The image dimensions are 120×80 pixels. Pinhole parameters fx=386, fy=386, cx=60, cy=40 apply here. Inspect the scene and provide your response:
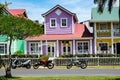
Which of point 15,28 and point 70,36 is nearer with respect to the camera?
point 15,28

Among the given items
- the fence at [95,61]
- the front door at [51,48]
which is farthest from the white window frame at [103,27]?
the fence at [95,61]

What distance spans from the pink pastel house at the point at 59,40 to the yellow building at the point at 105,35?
1.07 meters

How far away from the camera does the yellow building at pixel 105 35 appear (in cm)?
5147

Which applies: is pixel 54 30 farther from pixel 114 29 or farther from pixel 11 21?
pixel 11 21

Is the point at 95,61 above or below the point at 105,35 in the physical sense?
below

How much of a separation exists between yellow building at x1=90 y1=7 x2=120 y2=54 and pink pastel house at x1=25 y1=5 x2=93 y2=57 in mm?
1074

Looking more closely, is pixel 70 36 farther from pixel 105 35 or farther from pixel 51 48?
pixel 105 35

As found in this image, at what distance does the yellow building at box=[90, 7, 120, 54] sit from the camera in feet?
169

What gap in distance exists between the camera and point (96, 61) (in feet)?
139

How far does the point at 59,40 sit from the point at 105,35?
20.5 feet

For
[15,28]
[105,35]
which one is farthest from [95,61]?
[15,28]

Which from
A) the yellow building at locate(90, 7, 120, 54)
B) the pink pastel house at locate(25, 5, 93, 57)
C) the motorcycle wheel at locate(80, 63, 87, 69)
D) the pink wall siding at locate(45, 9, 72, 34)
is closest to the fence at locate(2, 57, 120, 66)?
the motorcycle wheel at locate(80, 63, 87, 69)

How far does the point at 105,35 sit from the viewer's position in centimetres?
5206

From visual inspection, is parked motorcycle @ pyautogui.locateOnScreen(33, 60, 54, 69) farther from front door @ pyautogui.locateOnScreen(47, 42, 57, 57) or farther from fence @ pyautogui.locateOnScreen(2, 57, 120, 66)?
front door @ pyautogui.locateOnScreen(47, 42, 57, 57)
